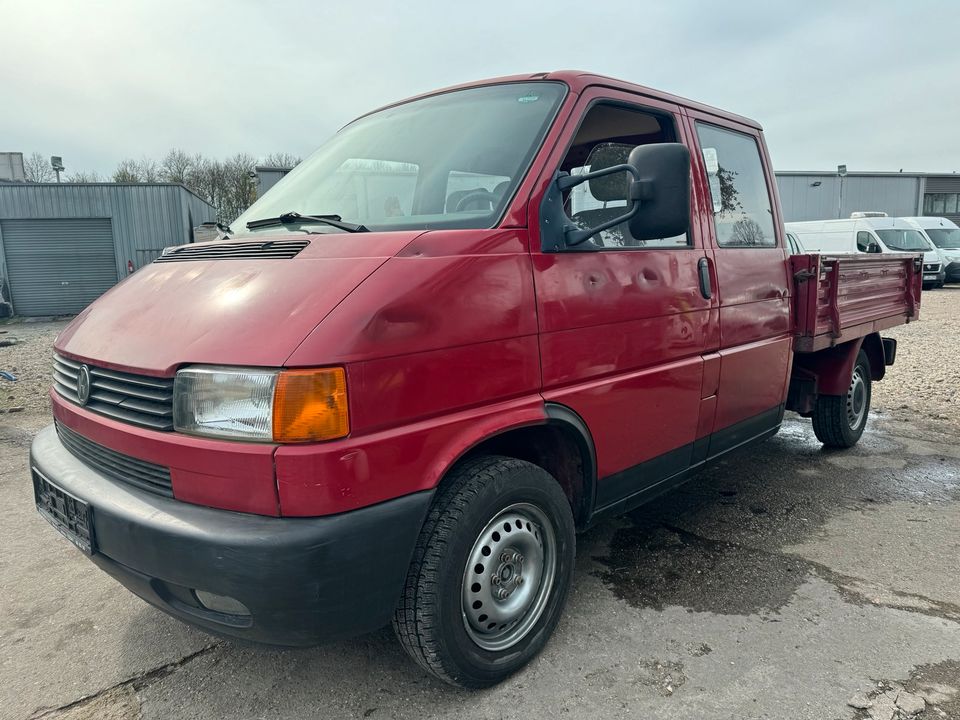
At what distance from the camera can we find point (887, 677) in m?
2.41

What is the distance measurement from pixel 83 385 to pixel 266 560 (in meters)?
1.07

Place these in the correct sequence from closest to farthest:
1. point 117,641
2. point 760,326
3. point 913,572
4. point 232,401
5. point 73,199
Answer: point 232,401
point 117,641
point 913,572
point 760,326
point 73,199

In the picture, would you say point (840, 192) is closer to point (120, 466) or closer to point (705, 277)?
point (705, 277)

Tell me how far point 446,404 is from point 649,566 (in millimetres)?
1723

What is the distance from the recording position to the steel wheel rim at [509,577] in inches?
91.4

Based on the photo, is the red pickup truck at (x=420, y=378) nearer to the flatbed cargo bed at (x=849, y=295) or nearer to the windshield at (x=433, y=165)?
the windshield at (x=433, y=165)

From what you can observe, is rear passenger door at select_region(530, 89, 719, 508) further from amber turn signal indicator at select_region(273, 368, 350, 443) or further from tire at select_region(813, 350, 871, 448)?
tire at select_region(813, 350, 871, 448)

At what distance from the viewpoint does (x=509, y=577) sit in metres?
2.46

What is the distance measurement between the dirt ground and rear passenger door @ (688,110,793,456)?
626mm

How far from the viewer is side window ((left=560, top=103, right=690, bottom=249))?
274 cm

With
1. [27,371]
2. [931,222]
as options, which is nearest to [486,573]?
[27,371]

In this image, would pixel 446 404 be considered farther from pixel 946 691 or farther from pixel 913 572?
pixel 913 572

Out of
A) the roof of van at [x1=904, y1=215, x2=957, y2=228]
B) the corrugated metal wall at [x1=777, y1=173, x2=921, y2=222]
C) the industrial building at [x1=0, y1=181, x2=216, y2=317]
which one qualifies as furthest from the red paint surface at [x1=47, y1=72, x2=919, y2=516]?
the corrugated metal wall at [x1=777, y1=173, x2=921, y2=222]

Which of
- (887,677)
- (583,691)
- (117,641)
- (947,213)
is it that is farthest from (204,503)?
(947,213)
